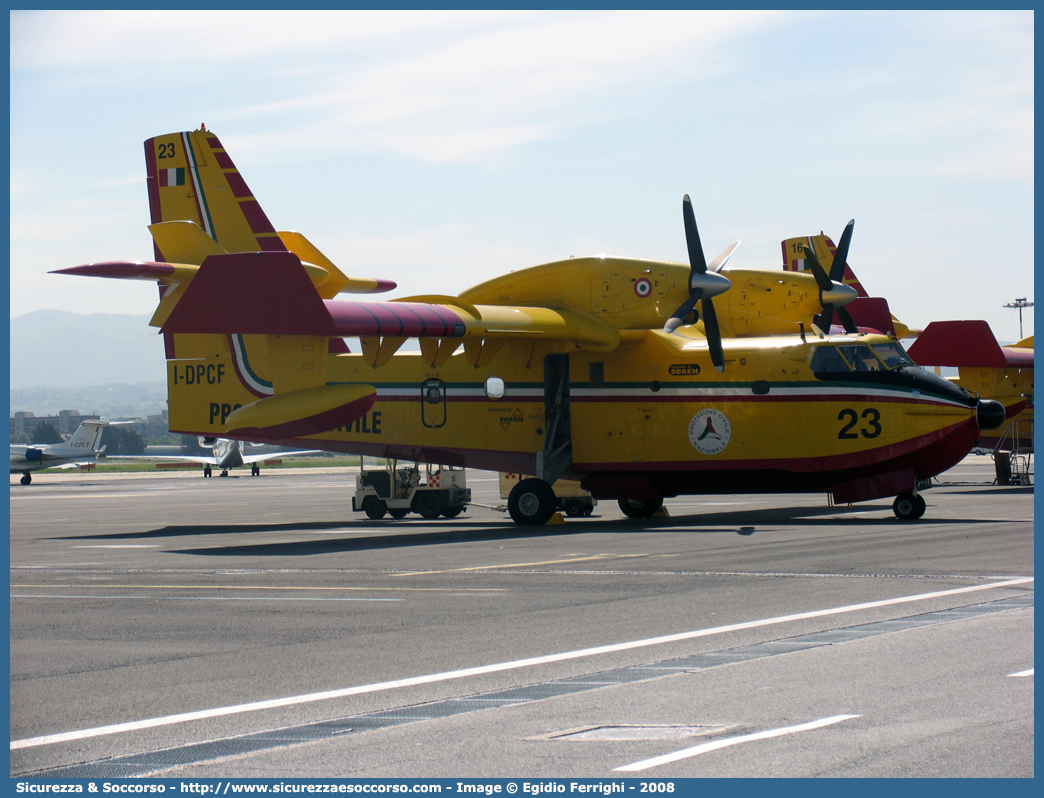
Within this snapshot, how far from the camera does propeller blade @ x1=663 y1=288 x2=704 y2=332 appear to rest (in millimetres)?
27312

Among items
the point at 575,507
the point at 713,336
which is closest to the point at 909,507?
the point at 713,336

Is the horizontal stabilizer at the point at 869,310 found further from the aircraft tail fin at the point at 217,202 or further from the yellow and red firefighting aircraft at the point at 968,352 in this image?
the aircraft tail fin at the point at 217,202

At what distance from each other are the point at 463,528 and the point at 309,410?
20.9 feet

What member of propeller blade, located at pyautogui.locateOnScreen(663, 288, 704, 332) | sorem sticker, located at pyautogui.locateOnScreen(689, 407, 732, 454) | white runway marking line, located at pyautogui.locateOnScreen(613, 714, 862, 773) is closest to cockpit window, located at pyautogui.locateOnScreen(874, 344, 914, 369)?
sorem sticker, located at pyautogui.locateOnScreen(689, 407, 732, 454)

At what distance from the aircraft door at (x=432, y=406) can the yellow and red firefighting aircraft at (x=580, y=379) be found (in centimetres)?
4

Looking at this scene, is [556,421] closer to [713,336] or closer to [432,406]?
[432,406]

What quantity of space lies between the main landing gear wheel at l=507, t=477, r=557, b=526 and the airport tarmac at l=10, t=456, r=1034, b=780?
585 centimetres

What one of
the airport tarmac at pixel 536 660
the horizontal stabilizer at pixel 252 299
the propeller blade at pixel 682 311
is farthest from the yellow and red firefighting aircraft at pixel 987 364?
the horizontal stabilizer at pixel 252 299

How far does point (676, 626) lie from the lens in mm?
12430

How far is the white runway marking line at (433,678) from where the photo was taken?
8234 mm

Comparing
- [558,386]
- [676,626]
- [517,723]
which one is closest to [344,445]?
[558,386]

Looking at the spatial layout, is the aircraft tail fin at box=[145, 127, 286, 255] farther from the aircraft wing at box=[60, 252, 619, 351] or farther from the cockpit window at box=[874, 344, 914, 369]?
the cockpit window at box=[874, 344, 914, 369]

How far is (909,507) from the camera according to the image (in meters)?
27.1

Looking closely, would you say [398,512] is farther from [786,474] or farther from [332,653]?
[332,653]
